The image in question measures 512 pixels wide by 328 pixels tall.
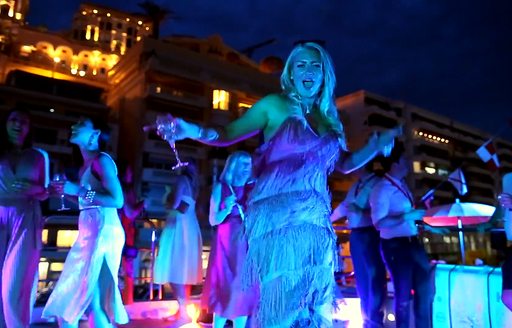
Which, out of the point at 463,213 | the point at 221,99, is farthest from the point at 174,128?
the point at 221,99

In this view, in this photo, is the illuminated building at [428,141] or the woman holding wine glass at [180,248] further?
the illuminated building at [428,141]

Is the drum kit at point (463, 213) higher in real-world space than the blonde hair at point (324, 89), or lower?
lower

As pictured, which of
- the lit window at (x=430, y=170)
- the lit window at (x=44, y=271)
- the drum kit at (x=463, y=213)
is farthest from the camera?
the lit window at (x=430, y=170)

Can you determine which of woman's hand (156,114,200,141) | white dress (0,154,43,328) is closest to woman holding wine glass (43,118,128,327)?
white dress (0,154,43,328)

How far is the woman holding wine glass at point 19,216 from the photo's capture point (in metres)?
2.64

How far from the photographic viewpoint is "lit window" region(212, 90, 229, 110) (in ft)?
102

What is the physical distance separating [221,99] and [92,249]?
29373mm

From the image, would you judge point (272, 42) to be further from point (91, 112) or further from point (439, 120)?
point (91, 112)

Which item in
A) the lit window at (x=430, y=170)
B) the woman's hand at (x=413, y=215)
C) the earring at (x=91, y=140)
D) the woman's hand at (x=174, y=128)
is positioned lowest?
the woman's hand at (x=413, y=215)

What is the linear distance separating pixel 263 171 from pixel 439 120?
A: 55.9 meters

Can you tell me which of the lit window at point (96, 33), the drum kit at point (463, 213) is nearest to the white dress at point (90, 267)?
the drum kit at point (463, 213)

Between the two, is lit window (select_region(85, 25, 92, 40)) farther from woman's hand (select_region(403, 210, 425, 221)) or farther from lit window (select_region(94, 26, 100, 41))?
woman's hand (select_region(403, 210, 425, 221))

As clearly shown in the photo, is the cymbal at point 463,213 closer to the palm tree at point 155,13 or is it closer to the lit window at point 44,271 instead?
the lit window at point 44,271

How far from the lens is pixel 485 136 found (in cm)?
6119
